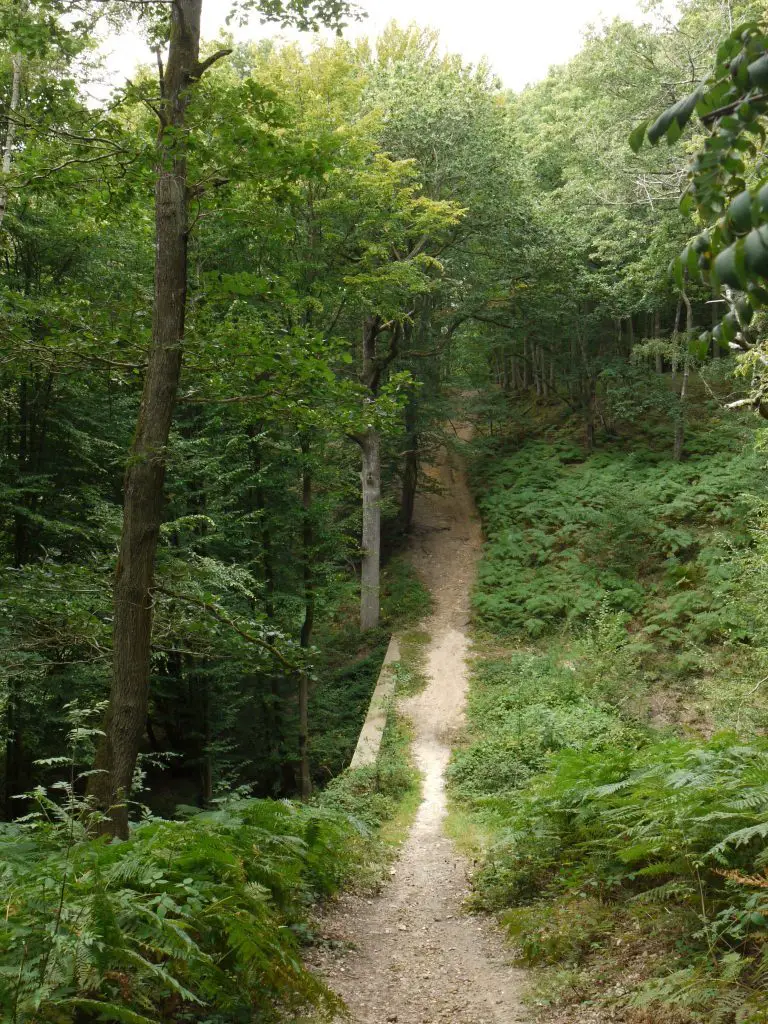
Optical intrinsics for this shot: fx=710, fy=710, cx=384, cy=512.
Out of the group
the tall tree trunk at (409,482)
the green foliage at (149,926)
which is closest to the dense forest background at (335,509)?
the green foliage at (149,926)

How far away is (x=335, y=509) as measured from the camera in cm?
1680

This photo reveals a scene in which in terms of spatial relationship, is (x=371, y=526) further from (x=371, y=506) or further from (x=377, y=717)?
(x=377, y=717)

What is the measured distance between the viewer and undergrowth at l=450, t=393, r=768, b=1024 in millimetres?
3873

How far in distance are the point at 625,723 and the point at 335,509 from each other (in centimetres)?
814

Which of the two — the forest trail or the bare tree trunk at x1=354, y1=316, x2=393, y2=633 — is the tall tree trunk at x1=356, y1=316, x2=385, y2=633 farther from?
the forest trail

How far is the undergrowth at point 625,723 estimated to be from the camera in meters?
3.87

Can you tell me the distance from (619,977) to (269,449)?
10237 millimetres

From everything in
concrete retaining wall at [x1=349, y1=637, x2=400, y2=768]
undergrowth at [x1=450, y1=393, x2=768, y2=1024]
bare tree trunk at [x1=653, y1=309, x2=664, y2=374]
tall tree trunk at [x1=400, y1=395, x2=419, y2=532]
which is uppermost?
bare tree trunk at [x1=653, y1=309, x2=664, y2=374]

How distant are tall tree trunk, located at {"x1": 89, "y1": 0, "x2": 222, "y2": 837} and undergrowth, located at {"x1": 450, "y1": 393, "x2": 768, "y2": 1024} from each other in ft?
10.9

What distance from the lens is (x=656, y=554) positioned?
16.5 m

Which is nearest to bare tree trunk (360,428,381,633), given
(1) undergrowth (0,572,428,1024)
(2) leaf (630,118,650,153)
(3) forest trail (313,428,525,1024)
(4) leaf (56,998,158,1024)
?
(3) forest trail (313,428,525,1024)

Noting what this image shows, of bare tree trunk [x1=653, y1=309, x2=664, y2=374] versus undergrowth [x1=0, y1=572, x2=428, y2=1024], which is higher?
bare tree trunk [x1=653, y1=309, x2=664, y2=374]

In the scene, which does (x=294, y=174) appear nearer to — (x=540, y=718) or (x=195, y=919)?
(x=195, y=919)

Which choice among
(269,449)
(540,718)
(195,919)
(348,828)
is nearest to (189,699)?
(269,449)
